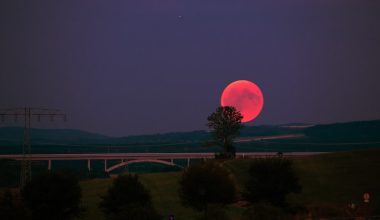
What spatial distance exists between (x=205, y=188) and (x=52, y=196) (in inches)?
629

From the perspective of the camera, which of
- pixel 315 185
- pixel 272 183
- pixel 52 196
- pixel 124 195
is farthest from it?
pixel 315 185

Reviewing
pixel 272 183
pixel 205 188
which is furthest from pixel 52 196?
pixel 272 183

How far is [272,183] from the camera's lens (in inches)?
2707

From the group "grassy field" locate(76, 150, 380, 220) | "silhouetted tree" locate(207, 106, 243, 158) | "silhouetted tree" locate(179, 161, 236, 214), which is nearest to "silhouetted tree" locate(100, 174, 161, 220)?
"grassy field" locate(76, 150, 380, 220)

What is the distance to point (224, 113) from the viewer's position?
381ft

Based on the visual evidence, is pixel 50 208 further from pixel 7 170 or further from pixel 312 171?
pixel 7 170

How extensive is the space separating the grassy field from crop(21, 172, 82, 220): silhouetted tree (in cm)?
423

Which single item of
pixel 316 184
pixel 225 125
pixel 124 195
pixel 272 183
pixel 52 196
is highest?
pixel 225 125

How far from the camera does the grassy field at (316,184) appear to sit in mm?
73688

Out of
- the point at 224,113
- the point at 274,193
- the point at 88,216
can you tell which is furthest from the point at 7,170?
the point at 274,193

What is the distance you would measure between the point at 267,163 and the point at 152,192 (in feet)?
75.3

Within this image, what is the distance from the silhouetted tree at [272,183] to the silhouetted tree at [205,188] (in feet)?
9.59

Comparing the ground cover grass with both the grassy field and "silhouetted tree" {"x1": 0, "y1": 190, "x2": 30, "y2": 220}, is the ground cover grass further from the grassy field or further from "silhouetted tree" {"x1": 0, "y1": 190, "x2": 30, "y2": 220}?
"silhouetted tree" {"x1": 0, "y1": 190, "x2": 30, "y2": 220}

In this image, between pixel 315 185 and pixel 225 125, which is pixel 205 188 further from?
pixel 225 125
